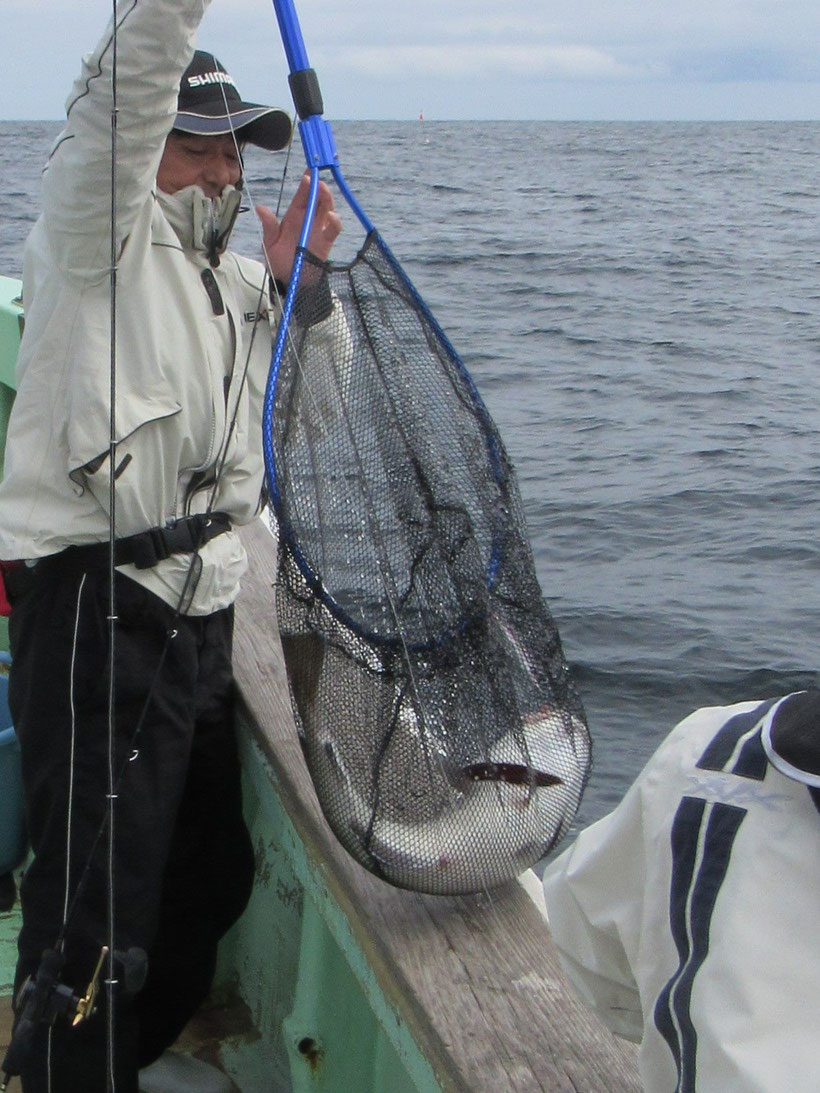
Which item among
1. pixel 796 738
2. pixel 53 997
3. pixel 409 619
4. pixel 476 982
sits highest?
pixel 796 738

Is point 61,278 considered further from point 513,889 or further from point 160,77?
point 513,889

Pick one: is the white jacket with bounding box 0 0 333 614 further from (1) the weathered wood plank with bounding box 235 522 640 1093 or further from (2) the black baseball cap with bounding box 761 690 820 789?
(2) the black baseball cap with bounding box 761 690 820 789

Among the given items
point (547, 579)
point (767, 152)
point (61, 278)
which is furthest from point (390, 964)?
point (767, 152)

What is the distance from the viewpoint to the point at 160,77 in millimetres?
1941

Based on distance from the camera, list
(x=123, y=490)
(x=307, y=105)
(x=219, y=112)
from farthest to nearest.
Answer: (x=219, y=112), (x=307, y=105), (x=123, y=490)

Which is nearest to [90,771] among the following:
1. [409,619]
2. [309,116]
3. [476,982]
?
[409,619]

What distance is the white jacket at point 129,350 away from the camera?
Answer: 1952 millimetres

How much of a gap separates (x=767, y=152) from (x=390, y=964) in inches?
2832

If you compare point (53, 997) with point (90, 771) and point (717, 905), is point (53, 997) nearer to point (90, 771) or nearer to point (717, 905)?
point (90, 771)

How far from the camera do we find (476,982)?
5.98 feet

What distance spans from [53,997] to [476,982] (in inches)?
30.8

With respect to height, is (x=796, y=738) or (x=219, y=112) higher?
(x=219, y=112)

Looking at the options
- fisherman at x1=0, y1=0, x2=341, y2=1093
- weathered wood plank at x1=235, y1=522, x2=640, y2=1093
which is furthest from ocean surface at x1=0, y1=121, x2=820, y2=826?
weathered wood plank at x1=235, y1=522, x2=640, y2=1093

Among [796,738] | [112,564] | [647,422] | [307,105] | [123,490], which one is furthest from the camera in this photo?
[647,422]
